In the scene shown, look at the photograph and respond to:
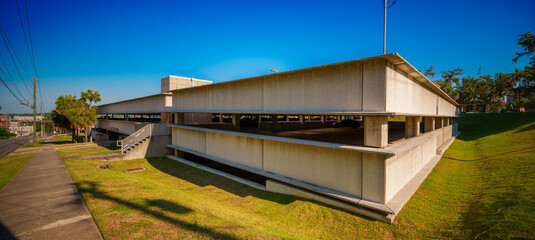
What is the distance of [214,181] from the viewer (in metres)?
15.2

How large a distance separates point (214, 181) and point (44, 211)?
28.5 feet

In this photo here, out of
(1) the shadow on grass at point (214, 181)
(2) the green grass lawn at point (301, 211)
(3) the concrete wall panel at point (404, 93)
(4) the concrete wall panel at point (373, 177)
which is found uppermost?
(3) the concrete wall panel at point (404, 93)

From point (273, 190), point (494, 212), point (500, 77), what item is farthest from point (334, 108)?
point (500, 77)

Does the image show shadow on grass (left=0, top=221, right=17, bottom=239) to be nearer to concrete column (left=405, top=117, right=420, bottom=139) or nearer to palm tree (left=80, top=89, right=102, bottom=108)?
concrete column (left=405, top=117, right=420, bottom=139)

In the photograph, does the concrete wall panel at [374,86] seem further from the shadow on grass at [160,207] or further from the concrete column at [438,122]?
the concrete column at [438,122]

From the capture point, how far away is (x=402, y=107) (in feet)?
32.6

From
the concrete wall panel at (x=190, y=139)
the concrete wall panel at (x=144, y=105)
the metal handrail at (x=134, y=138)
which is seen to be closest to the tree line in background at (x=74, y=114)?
the concrete wall panel at (x=144, y=105)

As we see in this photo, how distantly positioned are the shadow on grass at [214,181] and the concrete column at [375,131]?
3.25m

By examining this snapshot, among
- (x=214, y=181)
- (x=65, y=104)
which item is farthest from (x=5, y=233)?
(x=65, y=104)

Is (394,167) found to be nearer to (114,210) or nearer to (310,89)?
(310,89)

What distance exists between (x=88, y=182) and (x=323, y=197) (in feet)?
40.5

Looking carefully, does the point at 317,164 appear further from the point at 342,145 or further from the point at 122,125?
the point at 122,125

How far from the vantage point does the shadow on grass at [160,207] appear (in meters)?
6.56

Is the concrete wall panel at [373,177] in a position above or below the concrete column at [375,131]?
below
